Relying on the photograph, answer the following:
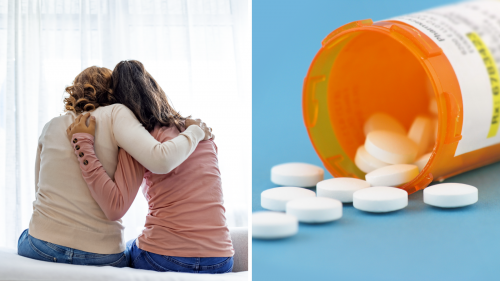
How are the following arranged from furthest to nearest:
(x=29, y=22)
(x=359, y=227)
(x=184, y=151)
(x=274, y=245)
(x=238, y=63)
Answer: (x=238, y=63), (x=29, y=22), (x=184, y=151), (x=359, y=227), (x=274, y=245)

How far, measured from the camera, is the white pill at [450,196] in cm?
83

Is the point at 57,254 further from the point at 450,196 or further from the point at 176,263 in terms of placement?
the point at 450,196

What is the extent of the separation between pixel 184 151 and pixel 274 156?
280mm

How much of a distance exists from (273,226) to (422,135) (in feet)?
2.31

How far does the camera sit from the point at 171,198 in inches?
41.6

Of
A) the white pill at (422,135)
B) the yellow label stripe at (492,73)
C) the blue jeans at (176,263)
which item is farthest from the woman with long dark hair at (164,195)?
the yellow label stripe at (492,73)

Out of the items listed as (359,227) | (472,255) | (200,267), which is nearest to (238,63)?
(200,267)

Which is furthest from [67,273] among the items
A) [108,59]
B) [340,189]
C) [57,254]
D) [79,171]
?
[108,59]

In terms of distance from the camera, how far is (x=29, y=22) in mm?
1978

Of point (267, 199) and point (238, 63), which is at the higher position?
point (238, 63)

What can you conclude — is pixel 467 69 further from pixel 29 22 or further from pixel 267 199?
pixel 29 22

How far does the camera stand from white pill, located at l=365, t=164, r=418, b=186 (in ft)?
2.96

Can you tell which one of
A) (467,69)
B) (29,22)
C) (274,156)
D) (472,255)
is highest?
(29,22)

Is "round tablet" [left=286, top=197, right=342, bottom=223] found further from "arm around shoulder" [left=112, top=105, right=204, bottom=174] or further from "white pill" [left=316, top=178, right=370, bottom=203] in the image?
"arm around shoulder" [left=112, top=105, right=204, bottom=174]
